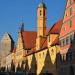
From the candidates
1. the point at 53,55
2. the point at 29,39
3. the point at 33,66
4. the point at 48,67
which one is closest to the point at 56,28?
the point at 53,55

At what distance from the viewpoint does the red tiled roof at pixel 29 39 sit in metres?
82.9

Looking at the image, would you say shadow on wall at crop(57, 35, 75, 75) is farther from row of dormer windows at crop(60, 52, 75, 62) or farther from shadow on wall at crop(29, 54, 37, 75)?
shadow on wall at crop(29, 54, 37, 75)

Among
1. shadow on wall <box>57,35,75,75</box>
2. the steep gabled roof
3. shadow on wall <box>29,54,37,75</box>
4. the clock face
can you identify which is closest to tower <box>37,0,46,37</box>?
the steep gabled roof

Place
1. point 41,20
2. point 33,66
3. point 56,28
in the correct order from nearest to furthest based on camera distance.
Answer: point 56,28, point 41,20, point 33,66

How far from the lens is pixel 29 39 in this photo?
84688 millimetres

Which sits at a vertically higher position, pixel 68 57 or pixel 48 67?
pixel 68 57

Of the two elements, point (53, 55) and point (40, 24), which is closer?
point (53, 55)

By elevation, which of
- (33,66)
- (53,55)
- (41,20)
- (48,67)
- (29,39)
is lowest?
(48,67)

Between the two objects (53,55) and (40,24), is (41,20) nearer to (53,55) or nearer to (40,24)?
(40,24)

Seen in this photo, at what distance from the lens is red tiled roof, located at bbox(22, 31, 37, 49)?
82938 millimetres

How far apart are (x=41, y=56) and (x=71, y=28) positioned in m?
16.8

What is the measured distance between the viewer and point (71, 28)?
52781 mm

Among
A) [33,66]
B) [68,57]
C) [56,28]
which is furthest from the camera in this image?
[33,66]

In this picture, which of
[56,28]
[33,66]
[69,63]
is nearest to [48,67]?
[56,28]
